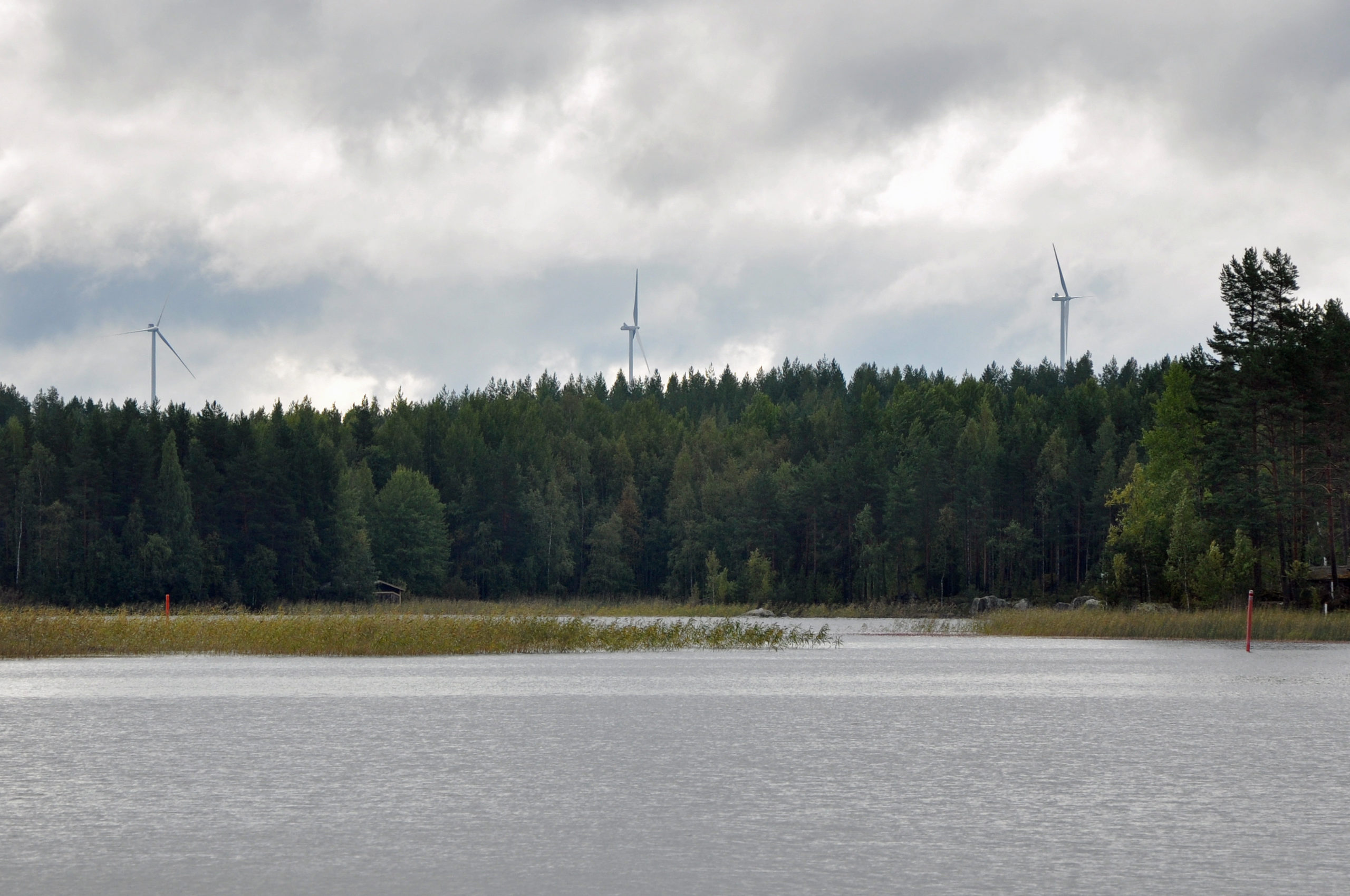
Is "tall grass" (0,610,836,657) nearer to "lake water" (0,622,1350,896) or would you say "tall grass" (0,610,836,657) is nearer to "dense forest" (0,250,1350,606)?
"lake water" (0,622,1350,896)

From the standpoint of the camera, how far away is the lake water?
42.0 feet

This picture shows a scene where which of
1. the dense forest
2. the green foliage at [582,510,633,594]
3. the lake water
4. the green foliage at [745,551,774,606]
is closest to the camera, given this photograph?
the lake water

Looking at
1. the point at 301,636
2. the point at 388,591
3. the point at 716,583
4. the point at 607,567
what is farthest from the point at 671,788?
the point at 607,567

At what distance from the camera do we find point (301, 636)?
47344 mm

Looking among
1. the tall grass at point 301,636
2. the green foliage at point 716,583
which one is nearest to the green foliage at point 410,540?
the green foliage at point 716,583

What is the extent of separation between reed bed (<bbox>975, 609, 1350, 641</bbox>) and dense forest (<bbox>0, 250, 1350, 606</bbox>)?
12888mm

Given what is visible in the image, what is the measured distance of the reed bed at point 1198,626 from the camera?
60.3 metres

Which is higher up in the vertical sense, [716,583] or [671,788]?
[671,788]

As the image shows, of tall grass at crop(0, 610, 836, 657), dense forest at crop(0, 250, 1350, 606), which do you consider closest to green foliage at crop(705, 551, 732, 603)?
dense forest at crop(0, 250, 1350, 606)

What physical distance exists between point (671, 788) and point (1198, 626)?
47753mm

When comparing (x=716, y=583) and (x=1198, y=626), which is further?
(x=716, y=583)

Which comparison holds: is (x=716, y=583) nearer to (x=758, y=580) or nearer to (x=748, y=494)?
(x=758, y=580)

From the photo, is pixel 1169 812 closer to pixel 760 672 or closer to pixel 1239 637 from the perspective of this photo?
pixel 760 672

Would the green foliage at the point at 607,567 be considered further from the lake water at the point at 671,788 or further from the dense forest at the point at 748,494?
the lake water at the point at 671,788
